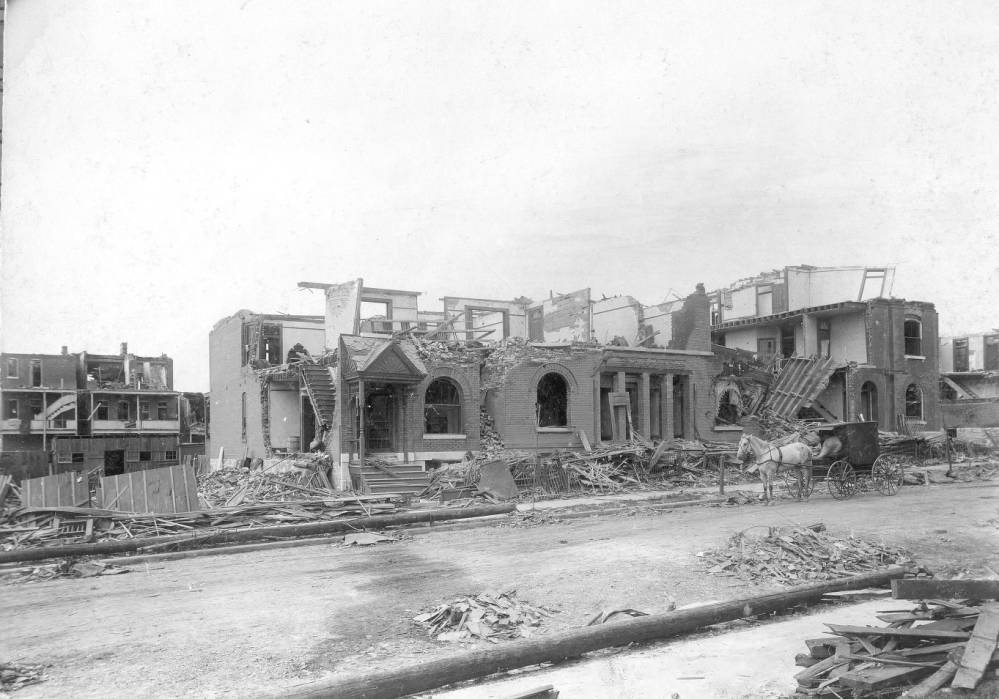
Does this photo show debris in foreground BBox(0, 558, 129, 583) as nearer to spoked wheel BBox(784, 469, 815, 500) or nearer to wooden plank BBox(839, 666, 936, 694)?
wooden plank BBox(839, 666, 936, 694)

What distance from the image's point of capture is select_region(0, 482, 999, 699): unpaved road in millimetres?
7051

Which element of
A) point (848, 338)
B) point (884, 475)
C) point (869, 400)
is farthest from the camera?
point (848, 338)

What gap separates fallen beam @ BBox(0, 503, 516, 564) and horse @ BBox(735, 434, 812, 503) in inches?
252

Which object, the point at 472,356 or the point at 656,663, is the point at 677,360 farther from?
the point at 656,663

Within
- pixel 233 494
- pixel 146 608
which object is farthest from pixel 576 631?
pixel 233 494

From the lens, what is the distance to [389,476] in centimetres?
2306

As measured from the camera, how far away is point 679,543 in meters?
13.0

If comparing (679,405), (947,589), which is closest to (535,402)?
(679,405)

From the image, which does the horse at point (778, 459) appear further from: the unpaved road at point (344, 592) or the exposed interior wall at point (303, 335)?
the exposed interior wall at point (303, 335)

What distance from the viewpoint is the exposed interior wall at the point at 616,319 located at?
33438 millimetres

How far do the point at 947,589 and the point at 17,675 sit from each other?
8841 mm

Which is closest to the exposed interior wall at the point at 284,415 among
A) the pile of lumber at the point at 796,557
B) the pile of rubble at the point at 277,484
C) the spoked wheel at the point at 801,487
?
the pile of rubble at the point at 277,484

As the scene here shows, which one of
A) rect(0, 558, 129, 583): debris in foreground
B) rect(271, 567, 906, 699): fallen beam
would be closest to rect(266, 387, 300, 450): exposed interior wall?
rect(0, 558, 129, 583): debris in foreground

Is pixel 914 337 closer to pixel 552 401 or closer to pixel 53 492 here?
pixel 552 401
